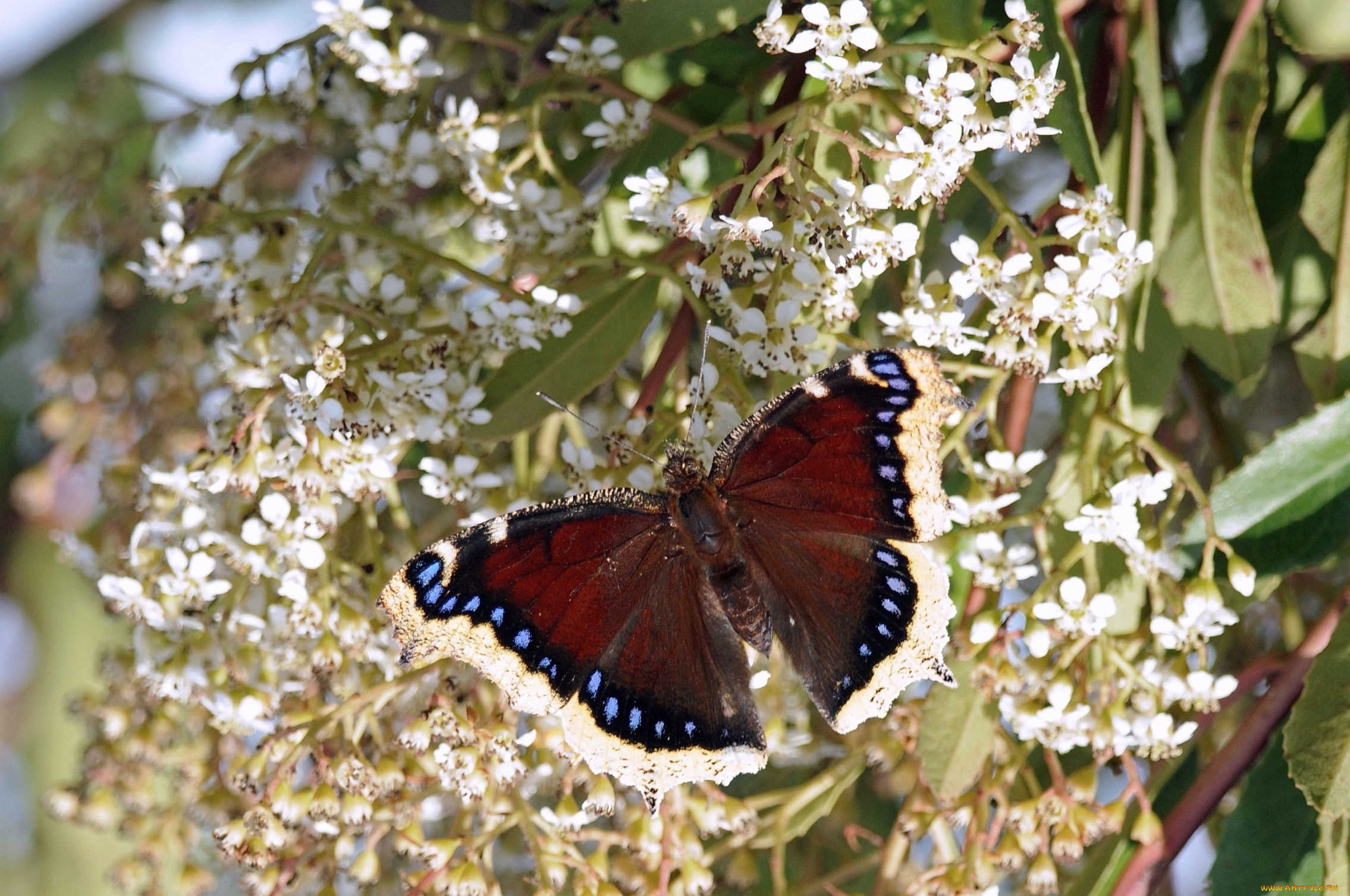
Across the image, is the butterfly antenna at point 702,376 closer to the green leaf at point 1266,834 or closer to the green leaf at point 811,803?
the green leaf at point 811,803

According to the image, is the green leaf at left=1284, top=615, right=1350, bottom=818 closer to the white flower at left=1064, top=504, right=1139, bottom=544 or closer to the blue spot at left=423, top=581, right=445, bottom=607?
the white flower at left=1064, top=504, right=1139, bottom=544

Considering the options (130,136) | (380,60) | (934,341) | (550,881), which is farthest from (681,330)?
(130,136)

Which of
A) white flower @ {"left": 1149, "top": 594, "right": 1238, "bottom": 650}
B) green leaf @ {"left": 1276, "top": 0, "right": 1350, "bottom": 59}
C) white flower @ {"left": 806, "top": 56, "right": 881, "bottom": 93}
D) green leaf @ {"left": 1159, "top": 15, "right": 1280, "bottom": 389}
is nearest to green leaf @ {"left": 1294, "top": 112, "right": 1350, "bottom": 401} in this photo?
green leaf @ {"left": 1159, "top": 15, "right": 1280, "bottom": 389}

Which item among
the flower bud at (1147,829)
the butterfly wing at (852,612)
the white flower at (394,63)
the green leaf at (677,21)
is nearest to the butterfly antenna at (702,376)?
the butterfly wing at (852,612)

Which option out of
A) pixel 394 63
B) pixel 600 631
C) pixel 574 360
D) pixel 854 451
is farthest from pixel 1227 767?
pixel 394 63

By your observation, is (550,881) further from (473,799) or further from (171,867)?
(171,867)

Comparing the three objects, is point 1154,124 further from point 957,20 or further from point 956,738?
point 956,738

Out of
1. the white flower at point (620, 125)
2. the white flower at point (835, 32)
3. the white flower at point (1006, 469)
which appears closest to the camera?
the white flower at point (835, 32)
